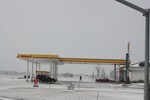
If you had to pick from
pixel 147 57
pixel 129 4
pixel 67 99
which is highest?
pixel 129 4

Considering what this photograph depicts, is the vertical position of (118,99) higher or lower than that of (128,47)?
lower

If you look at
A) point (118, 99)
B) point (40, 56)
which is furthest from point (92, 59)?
point (118, 99)

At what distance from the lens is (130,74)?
253ft

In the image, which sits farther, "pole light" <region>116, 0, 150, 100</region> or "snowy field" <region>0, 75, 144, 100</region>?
"snowy field" <region>0, 75, 144, 100</region>

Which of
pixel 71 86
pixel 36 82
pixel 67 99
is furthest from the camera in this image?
pixel 36 82

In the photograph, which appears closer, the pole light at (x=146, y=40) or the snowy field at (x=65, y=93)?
the pole light at (x=146, y=40)

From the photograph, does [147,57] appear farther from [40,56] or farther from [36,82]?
[40,56]

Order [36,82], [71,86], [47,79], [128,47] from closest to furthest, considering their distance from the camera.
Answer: [71,86]
[36,82]
[47,79]
[128,47]

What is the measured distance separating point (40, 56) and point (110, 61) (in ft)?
61.4

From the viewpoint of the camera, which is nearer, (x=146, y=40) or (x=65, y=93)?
(x=146, y=40)

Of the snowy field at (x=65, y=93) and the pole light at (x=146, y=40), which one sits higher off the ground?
the pole light at (x=146, y=40)

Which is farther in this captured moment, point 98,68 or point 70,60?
point 98,68

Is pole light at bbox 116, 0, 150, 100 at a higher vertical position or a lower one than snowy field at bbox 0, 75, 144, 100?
higher

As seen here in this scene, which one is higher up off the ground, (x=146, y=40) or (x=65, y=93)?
(x=146, y=40)
